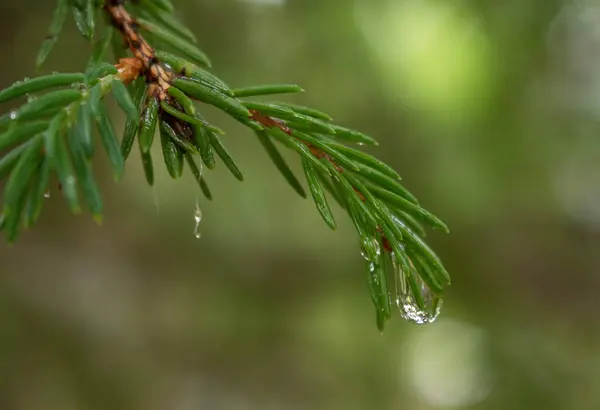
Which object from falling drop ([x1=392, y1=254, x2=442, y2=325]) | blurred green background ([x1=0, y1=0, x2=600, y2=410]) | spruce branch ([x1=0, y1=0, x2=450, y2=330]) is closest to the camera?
spruce branch ([x1=0, y1=0, x2=450, y2=330])

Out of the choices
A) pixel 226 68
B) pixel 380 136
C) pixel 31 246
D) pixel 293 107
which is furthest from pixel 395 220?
pixel 31 246

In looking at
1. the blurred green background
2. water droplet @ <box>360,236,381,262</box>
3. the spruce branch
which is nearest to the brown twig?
the spruce branch

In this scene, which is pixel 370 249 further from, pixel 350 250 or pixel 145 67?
pixel 350 250

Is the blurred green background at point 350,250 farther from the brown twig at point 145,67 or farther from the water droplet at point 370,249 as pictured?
the water droplet at point 370,249

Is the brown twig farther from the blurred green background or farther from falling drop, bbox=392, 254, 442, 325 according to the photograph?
the blurred green background

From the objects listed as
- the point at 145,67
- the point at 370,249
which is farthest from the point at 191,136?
the point at 370,249
